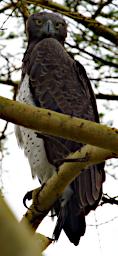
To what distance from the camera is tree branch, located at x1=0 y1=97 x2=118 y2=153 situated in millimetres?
1823

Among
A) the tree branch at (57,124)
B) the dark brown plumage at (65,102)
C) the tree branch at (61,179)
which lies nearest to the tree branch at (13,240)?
the tree branch at (57,124)

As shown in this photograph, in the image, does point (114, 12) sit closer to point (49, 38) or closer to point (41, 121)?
point (49, 38)

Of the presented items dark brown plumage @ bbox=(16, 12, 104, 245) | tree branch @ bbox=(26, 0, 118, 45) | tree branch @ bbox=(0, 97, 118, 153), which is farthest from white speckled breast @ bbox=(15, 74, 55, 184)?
tree branch @ bbox=(0, 97, 118, 153)

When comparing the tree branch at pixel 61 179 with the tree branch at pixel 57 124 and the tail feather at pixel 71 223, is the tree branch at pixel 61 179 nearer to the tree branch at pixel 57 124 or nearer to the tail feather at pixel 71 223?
the tree branch at pixel 57 124

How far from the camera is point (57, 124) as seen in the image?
1.83 m

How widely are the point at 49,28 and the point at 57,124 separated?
363 centimetres

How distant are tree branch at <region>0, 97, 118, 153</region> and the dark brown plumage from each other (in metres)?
1.63

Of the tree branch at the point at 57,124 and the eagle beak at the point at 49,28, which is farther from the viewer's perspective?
the eagle beak at the point at 49,28

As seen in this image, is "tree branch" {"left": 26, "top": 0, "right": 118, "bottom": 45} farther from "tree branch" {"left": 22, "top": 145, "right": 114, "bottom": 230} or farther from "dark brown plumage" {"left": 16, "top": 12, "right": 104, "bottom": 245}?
"tree branch" {"left": 22, "top": 145, "right": 114, "bottom": 230}

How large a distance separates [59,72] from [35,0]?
644 mm

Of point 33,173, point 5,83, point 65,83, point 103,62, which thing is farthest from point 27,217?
point 103,62

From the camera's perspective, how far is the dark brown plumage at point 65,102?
11.9 feet

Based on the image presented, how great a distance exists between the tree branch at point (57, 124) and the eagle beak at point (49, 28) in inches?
139

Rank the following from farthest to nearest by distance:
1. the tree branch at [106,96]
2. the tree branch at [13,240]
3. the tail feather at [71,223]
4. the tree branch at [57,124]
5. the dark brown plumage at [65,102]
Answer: the tree branch at [106,96], the dark brown plumage at [65,102], the tail feather at [71,223], the tree branch at [57,124], the tree branch at [13,240]
